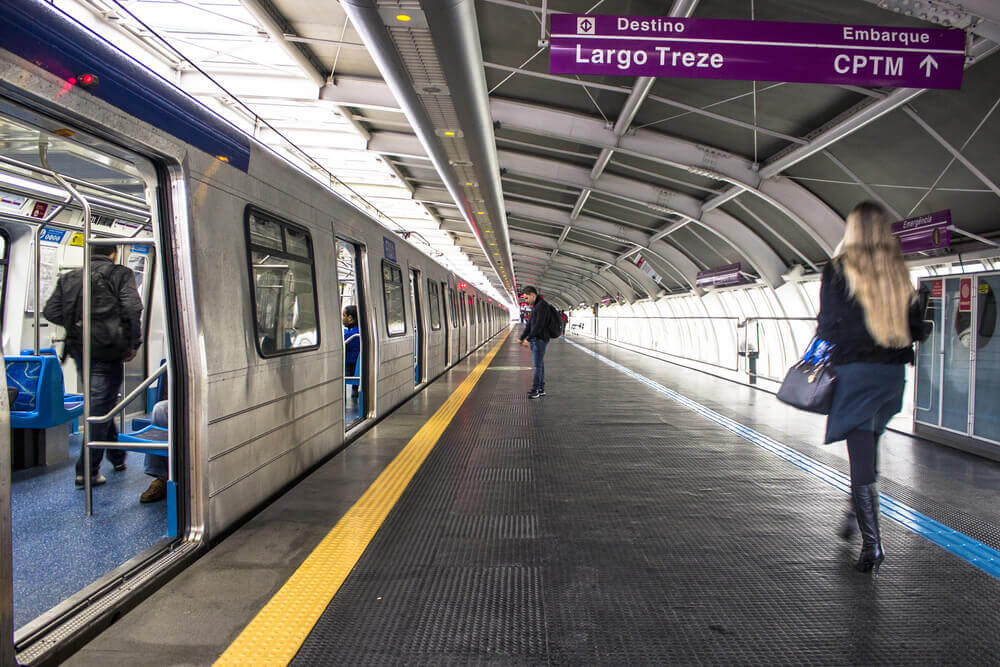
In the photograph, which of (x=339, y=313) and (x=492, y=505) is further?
(x=339, y=313)

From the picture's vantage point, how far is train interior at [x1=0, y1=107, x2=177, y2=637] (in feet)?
8.86

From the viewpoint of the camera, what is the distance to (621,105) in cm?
869

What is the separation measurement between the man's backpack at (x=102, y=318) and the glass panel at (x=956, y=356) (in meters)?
7.00

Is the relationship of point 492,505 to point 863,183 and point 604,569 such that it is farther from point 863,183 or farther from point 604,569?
point 863,183

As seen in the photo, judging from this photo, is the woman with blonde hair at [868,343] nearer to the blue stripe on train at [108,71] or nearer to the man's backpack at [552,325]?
the blue stripe on train at [108,71]

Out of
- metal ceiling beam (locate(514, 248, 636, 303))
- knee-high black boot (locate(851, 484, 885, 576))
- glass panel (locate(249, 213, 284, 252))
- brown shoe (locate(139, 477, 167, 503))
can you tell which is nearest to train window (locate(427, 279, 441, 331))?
glass panel (locate(249, 213, 284, 252))

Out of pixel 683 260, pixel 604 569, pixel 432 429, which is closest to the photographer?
pixel 604 569

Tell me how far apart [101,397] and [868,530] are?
4.74 metres

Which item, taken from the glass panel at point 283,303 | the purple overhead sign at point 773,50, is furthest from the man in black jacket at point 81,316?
the purple overhead sign at point 773,50

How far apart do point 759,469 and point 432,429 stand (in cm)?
307

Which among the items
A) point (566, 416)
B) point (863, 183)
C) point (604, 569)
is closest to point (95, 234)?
point (566, 416)

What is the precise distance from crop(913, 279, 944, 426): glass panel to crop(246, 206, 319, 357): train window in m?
5.86

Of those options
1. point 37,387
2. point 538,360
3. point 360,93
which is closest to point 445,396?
point 538,360

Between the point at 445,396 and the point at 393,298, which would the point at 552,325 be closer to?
the point at 445,396
